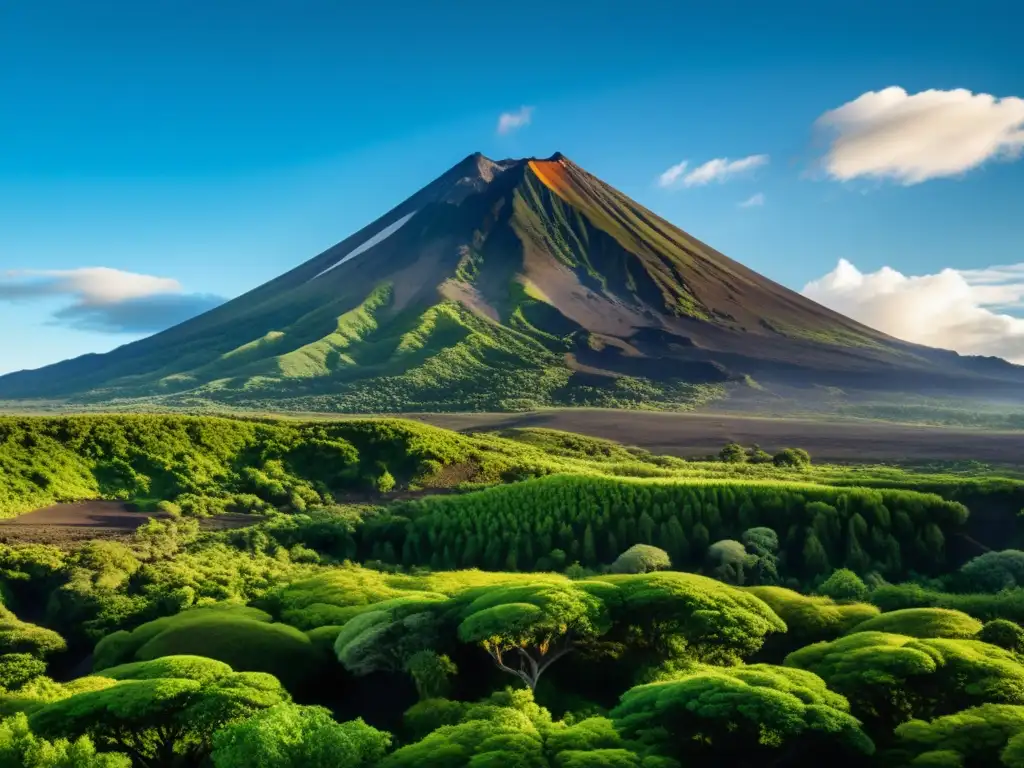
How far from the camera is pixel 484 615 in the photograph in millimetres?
25359

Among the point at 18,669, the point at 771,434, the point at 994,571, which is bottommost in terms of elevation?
the point at 18,669

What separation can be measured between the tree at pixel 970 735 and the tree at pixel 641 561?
2161cm

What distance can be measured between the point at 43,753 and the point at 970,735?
73.7 feet

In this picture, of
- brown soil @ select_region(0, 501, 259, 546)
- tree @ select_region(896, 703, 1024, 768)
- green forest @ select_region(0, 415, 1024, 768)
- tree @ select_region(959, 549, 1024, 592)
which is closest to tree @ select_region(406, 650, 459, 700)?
green forest @ select_region(0, 415, 1024, 768)

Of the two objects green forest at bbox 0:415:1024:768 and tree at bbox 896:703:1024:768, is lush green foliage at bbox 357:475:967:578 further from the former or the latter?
tree at bbox 896:703:1024:768

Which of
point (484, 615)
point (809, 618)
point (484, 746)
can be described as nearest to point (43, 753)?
point (484, 746)

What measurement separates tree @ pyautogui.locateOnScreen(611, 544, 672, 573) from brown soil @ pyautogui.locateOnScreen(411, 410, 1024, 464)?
51325mm

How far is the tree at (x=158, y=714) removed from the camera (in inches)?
810

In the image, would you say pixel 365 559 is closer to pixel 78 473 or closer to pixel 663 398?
pixel 78 473

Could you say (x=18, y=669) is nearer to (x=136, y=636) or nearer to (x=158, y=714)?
(x=136, y=636)

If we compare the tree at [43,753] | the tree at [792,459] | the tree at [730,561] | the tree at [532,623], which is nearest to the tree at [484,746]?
the tree at [532,623]

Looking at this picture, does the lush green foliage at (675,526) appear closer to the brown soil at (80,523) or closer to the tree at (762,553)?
the tree at (762,553)

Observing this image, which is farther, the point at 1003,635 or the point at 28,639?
the point at 28,639

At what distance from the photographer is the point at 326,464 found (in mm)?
65250
